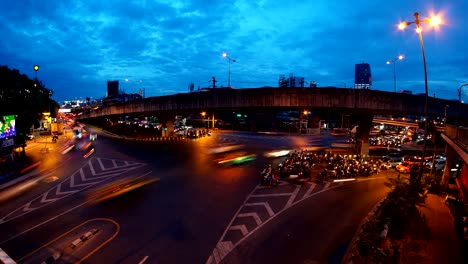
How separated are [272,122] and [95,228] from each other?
91473 mm

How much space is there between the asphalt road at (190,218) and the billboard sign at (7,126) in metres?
10.2

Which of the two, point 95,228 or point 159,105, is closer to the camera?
point 95,228

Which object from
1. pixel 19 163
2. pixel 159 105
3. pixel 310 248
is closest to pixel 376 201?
pixel 310 248

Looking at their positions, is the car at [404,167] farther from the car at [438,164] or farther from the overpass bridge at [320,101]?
the overpass bridge at [320,101]

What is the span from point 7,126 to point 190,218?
32045 mm

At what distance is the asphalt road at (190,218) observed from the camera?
42.8 ft

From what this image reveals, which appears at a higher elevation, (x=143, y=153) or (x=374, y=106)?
(x=374, y=106)

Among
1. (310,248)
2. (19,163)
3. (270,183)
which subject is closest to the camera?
(310,248)

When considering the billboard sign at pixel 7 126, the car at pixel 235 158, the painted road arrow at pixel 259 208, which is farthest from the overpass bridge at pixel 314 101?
the billboard sign at pixel 7 126

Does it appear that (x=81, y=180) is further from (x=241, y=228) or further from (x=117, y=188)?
(x=241, y=228)

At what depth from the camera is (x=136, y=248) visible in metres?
13.3

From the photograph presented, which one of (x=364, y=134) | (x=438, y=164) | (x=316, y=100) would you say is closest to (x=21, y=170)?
(x=316, y=100)

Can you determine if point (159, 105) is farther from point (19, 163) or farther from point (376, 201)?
point (376, 201)

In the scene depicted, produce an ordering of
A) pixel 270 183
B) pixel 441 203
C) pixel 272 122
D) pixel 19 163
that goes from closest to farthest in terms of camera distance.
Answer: pixel 441 203
pixel 270 183
pixel 19 163
pixel 272 122
